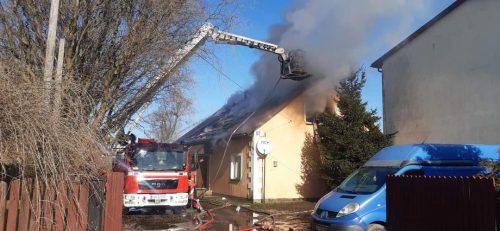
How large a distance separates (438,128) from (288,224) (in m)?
6.96

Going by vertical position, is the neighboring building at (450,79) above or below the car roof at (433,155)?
above

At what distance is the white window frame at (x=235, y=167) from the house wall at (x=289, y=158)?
68.2 inches

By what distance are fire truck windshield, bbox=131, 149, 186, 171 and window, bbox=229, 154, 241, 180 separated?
5.39m

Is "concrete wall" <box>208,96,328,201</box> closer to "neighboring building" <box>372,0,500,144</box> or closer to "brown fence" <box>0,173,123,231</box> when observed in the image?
"neighboring building" <box>372,0,500,144</box>

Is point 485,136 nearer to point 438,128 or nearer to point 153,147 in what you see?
point 438,128

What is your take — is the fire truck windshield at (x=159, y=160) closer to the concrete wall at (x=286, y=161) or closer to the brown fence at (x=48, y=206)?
the concrete wall at (x=286, y=161)

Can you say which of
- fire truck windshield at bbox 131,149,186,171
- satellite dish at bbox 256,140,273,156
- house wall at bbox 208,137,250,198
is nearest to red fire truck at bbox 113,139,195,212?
fire truck windshield at bbox 131,149,186,171

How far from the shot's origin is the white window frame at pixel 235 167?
1975 cm

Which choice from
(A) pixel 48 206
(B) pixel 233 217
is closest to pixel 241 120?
(B) pixel 233 217

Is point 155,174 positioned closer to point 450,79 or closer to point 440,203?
point 440,203

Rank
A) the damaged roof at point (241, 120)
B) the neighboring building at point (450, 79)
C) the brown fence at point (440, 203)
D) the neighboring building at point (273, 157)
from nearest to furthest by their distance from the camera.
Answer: the brown fence at point (440, 203)
the neighboring building at point (450, 79)
the neighboring building at point (273, 157)
the damaged roof at point (241, 120)

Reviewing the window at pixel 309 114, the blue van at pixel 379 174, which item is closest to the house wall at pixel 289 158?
the window at pixel 309 114

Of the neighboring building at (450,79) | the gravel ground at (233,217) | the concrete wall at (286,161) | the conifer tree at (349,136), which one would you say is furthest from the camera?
the concrete wall at (286,161)

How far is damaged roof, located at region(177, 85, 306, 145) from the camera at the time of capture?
1888cm
